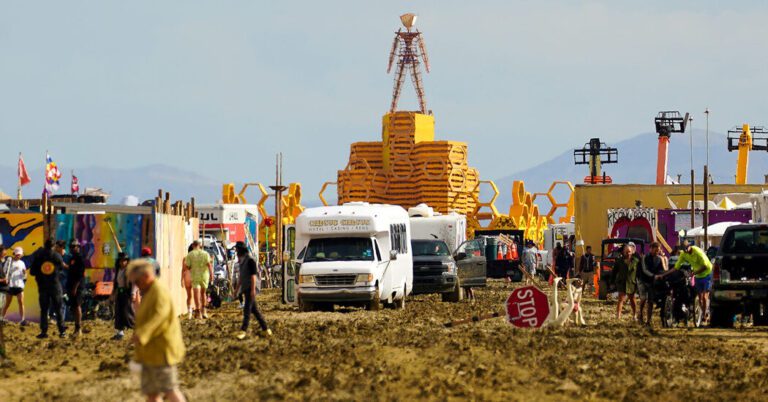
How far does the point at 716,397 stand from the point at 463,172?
5333 inches

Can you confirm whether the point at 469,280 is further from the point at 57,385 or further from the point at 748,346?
the point at 57,385

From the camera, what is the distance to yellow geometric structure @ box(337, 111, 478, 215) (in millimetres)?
151500

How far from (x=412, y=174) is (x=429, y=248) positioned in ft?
370

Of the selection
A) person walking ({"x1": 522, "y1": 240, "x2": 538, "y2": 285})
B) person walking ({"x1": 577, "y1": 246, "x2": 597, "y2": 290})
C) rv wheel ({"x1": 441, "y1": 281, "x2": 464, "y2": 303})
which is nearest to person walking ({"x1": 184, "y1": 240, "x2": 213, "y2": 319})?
rv wheel ({"x1": 441, "y1": 281, "x2": 464, "y2": 303})

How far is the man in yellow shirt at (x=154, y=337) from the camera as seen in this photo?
1297 cm

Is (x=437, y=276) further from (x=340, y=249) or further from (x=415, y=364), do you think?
(x=415, y=364)

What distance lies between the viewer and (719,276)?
26172 mm

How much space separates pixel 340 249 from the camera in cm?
3338

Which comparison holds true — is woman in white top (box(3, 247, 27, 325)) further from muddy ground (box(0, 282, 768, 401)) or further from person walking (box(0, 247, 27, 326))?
muddy ground (box(0, 282, 768, 401))

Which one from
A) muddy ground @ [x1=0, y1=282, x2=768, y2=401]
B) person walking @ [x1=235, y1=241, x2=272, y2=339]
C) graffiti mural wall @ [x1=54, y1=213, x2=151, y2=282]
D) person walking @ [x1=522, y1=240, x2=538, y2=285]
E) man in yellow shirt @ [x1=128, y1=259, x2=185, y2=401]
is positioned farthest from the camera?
person walking @ [x1=522, y1=240, x2=538, y2=285]

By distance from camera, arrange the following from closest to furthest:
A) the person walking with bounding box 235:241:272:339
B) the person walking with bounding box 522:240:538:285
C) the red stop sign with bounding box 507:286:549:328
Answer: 1. the red stop sign with bounding box 507:286:549:328
2. the person walking with bounding box 235:241:272:339
3. the person walking with bounding box 522:240:538:285

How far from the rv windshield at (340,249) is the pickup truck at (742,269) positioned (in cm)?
892

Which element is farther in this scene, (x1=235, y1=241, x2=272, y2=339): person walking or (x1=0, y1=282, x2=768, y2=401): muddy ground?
(x1=235, y1=241, x2=272, y2=339): person walking

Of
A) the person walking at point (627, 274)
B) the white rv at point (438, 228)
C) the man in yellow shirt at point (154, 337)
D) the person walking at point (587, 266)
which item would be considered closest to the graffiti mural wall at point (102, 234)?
the person walking at point (627, 274)
